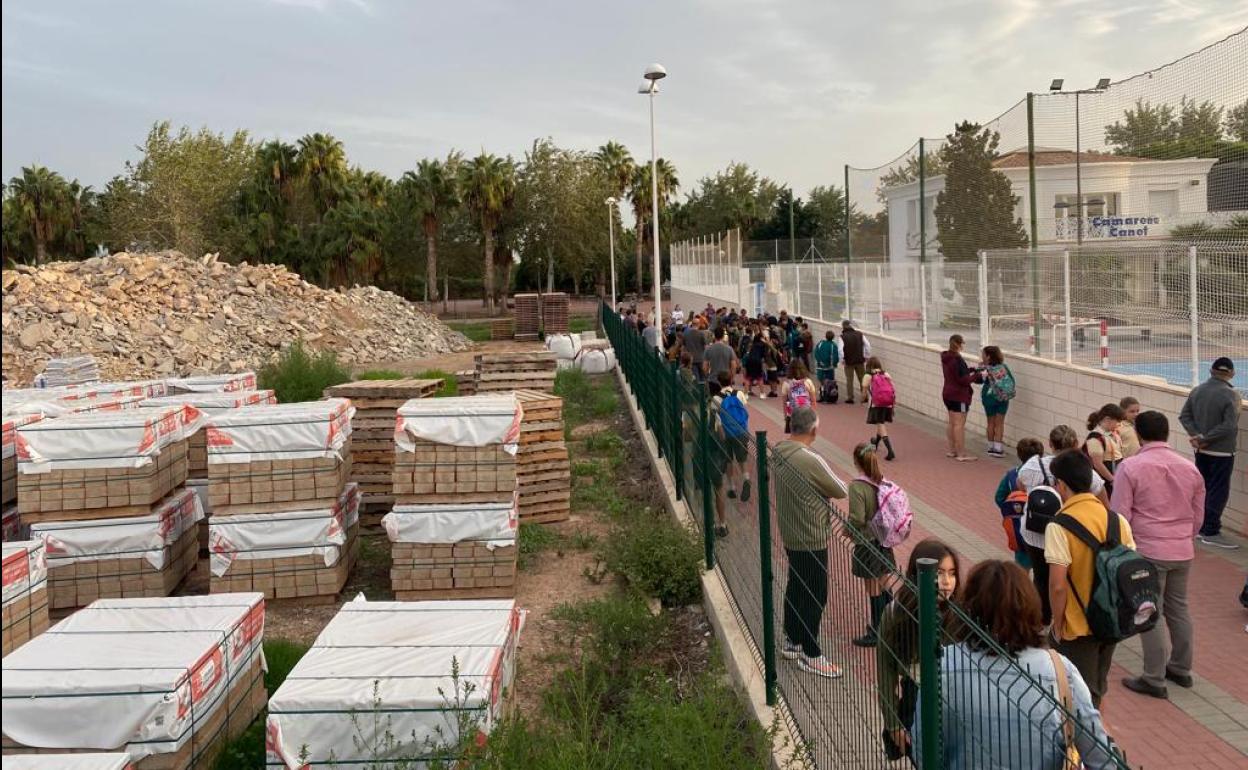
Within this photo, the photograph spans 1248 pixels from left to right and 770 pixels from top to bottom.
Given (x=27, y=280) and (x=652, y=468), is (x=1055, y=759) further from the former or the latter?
(x=27, y=280)

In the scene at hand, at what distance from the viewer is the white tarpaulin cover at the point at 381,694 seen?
5113 millimetres

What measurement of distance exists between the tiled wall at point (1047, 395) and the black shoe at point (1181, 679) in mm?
4010

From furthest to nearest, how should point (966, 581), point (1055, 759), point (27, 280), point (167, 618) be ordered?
point (27, 280) < point (167, 618) < point (966, 581) < point (1055, 759)

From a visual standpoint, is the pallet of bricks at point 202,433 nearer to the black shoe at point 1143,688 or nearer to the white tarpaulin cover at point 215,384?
the white tarpaulin cover at point 215,384

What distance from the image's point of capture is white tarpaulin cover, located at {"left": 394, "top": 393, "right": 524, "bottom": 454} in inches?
360

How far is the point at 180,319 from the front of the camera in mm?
35312

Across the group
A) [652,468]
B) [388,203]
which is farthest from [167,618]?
[388,203]

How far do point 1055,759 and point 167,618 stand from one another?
522 centimetres

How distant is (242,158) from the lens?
67250 millimetres

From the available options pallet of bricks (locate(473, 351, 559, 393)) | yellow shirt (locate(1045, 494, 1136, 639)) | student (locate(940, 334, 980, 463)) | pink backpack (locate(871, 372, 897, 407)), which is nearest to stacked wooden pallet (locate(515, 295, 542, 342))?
pallet of bricks (locate(473, 351, 559, 393))

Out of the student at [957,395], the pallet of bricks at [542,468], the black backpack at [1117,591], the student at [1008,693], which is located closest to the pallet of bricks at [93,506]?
the pallet of bricks at [542,468]

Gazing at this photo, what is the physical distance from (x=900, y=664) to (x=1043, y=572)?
2.76 m

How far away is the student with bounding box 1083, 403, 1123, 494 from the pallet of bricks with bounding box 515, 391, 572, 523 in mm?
5580

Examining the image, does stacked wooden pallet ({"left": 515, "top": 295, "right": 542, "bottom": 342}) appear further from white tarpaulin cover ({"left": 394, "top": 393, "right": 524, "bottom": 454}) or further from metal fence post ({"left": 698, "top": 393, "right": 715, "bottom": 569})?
metal fence post ({"left": 698, "top": 393, "right": 715, "bottom": 569})
